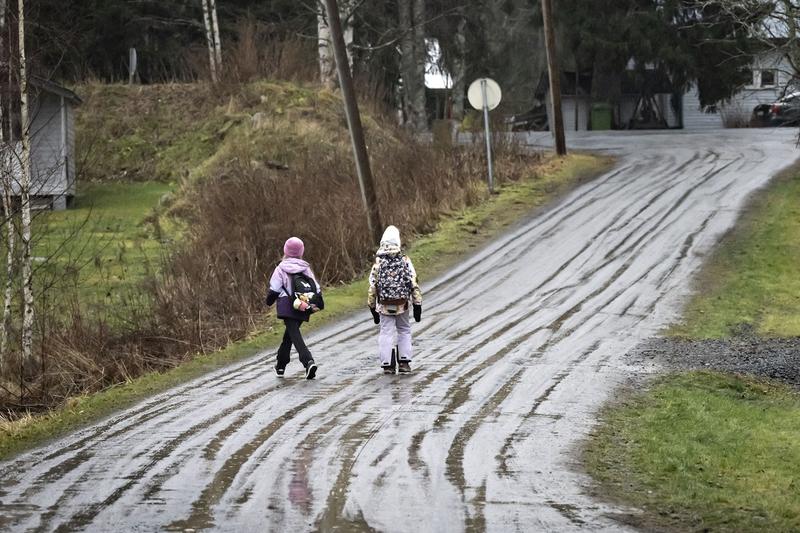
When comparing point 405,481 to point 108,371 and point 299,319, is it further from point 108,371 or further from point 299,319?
point 108,371

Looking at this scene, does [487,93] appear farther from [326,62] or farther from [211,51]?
[211,51]

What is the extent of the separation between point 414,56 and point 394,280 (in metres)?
33.7

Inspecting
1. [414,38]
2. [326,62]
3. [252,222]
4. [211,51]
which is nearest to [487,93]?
[252,222]

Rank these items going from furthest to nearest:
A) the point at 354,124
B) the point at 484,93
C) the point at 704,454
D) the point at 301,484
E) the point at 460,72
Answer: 1. the point at 460,72
2. the point at 484,93
3. the point at 354,124
4. the point at 704,454
5. the point at 301,484

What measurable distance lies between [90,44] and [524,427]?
4238 cm

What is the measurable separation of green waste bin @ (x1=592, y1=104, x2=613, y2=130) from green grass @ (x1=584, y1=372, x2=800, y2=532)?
1706 inches

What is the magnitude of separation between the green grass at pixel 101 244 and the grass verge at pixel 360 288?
3469 millimetres

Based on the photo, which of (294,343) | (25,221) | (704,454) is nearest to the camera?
(704,454)

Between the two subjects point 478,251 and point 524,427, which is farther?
point 478,251

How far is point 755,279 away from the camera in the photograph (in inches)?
857

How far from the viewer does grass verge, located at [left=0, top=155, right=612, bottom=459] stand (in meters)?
12.1

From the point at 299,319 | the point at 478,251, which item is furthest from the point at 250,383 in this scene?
the point at 478,251

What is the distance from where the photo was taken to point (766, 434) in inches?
445

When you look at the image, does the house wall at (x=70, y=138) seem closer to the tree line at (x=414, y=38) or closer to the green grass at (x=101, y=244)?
the green grass at (x=101, y=244)
